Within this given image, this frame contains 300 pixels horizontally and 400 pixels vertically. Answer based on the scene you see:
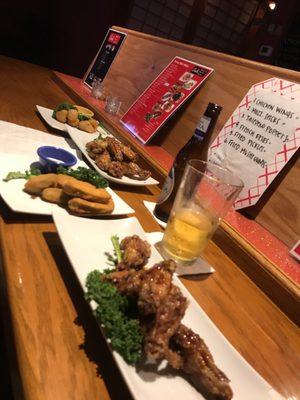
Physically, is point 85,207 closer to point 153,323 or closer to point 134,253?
point 134,253

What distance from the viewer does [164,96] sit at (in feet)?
5.70

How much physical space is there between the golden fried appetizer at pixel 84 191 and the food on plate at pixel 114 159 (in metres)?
0.31

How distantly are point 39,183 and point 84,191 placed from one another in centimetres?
13

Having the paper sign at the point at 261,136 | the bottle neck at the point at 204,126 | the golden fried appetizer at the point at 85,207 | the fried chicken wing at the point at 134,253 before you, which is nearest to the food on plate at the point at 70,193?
the golden fried appetizer at the point at 85,207

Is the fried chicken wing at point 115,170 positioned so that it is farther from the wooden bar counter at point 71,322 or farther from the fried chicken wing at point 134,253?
the fried chicken wing at point 134,253

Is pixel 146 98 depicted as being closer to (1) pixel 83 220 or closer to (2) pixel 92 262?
(1) pixel 83 220

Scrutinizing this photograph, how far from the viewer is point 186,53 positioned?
1818mm

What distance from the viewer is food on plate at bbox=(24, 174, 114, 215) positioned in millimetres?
896

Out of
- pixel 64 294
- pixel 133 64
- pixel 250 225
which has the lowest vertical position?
pixel 64 294

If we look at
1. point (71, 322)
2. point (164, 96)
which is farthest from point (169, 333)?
point (164, 96)

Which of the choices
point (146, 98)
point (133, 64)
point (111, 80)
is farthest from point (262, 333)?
point (111, 80)

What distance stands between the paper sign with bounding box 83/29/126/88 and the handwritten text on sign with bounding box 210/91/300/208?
1494 mm

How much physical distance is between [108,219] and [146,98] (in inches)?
42.9

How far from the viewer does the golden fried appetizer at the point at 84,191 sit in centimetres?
90
